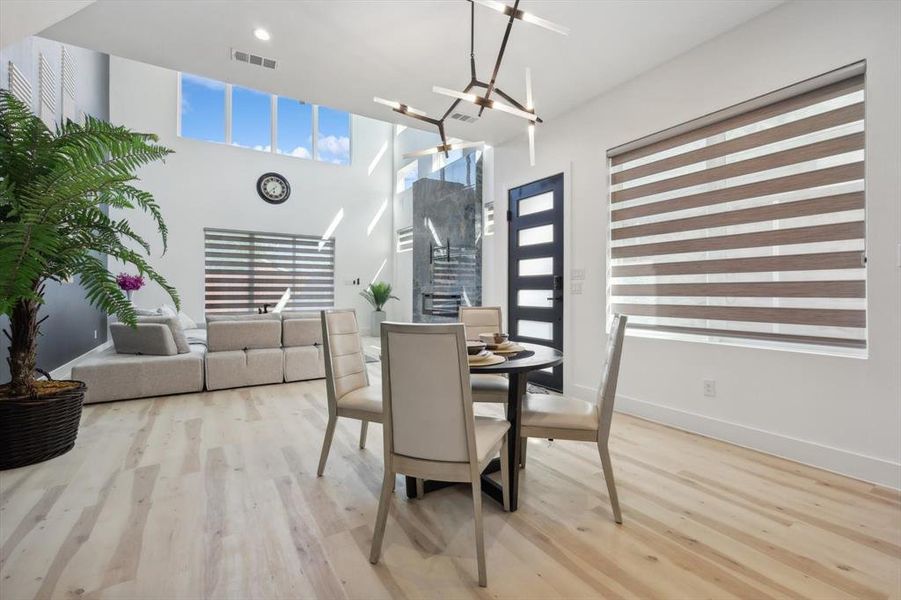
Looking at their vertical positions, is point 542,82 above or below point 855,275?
above

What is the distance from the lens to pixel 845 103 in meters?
2.37

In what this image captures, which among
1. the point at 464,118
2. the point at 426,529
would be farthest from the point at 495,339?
the point at 464,118

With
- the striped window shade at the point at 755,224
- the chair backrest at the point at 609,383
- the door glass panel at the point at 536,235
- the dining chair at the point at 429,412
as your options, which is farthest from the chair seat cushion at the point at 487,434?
the door glass panel at the point at 536,235

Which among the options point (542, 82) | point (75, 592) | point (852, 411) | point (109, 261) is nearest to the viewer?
point (75, 592)

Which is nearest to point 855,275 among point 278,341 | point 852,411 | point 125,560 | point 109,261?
point 852,411

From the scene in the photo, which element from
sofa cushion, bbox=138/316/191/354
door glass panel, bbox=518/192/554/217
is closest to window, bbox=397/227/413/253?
door glass panel, bbox=518/192/554/217

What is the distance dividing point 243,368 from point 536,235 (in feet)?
11.1

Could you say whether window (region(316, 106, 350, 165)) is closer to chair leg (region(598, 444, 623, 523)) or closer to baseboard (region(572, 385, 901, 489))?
baseboard (region(572, 385, 901, 489))

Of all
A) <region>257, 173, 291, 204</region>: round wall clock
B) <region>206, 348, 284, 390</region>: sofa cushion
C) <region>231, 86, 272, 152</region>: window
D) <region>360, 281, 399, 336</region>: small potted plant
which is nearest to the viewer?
<region>206, 348, 284, 390</region>: sofa cushion

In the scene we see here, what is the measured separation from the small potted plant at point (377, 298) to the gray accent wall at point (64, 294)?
4204 mm

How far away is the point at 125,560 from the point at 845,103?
4197 mm

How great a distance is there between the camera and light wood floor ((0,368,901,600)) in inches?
55.1

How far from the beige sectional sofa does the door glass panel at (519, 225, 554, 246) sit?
2503 mm

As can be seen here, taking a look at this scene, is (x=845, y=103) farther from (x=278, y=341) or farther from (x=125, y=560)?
(x=278, y=341)
